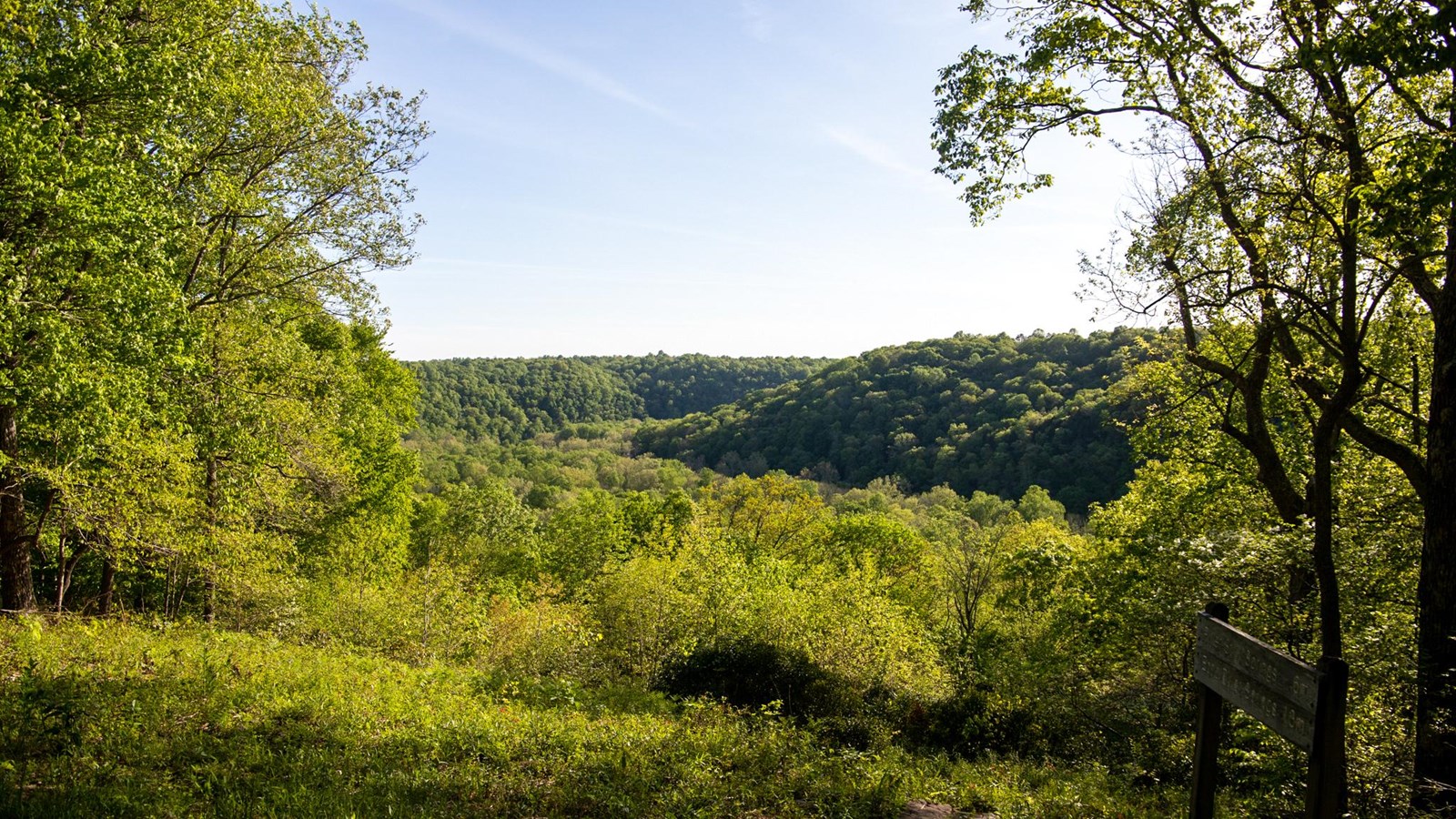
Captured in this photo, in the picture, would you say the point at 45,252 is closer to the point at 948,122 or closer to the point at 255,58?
the point at 255,58

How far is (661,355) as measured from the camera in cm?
19762

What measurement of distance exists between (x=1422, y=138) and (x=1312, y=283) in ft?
6.80

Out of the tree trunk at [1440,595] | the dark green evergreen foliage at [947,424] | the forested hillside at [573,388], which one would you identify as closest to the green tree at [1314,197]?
the tree trunk at [1440,595]

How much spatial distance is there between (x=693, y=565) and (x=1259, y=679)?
17.8 m

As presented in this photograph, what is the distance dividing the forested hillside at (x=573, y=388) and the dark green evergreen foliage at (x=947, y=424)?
108 ft

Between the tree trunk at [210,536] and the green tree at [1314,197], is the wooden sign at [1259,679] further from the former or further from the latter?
the tree trunk at [210,536]

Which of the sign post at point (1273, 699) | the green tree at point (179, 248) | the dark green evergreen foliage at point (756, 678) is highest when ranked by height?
the green tree at point (179, 248)

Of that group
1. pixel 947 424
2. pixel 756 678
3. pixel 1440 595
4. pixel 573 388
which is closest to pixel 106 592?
pixel 756 678

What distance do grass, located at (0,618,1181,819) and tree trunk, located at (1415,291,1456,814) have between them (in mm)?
3260

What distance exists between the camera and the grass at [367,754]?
531cm

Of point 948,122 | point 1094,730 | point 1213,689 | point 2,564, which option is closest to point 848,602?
point 1094,730

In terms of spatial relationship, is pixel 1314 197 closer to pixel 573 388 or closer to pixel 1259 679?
pixel 1259 679

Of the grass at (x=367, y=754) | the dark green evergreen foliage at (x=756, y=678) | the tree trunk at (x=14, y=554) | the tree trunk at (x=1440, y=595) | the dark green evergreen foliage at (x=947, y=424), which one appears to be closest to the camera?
the tree trunk at (x=1440, y=595)

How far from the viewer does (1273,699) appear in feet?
13.1
